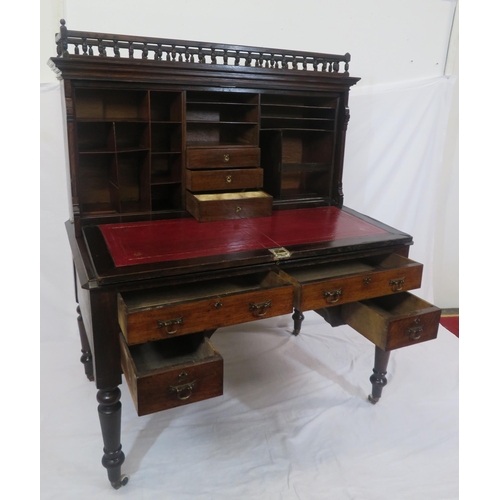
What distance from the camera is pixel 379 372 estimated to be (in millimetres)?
2238

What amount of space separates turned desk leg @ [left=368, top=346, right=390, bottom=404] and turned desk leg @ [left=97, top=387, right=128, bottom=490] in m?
1.19

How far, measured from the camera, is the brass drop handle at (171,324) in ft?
5.02

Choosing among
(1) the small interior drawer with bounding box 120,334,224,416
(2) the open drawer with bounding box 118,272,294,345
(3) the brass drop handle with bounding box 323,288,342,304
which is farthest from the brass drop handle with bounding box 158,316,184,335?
(3) the brass drop handle with bounding box 323,288,342,304

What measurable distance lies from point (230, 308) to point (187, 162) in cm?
83

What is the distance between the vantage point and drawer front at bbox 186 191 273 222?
2.09 metres

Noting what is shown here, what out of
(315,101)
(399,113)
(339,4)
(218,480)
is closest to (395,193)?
(399,113)

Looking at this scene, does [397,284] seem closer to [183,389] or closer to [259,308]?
[259,308]

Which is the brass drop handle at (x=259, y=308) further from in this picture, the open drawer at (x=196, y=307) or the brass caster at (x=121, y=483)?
the brass caster at (x=121, y=483)

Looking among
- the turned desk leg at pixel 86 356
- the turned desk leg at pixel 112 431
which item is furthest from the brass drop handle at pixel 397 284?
the turned desk leg at pixel 86 356

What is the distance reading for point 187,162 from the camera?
2.16 meters

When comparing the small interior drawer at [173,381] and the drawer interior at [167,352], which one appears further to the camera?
the drawer interior at [167,352]

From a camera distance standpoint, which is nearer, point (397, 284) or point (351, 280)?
point (351, 280)

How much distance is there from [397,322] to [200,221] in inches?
36.8

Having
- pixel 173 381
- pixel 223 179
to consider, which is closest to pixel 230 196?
pixel 223 179
